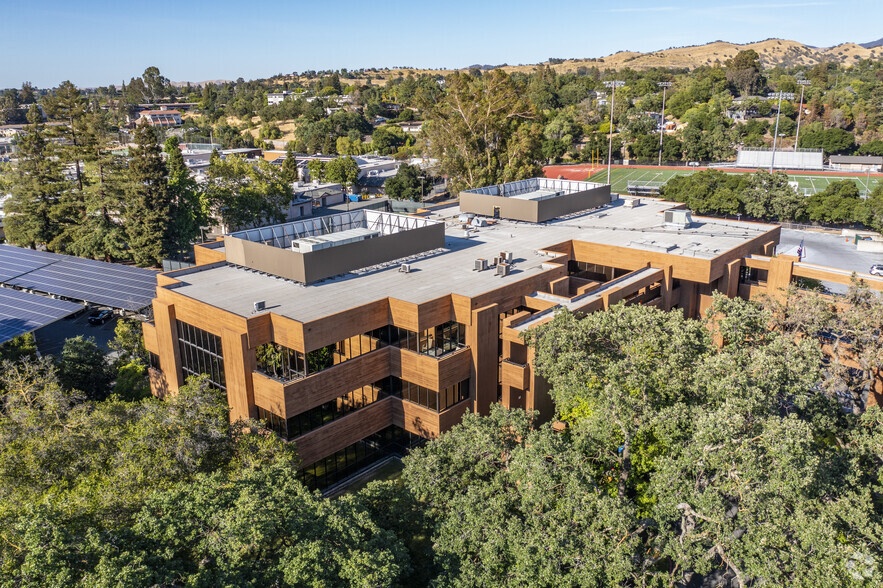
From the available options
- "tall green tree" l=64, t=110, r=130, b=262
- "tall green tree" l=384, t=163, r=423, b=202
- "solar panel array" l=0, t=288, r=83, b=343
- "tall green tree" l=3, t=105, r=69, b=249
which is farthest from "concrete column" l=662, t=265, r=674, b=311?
"tall green tree" l=3, t=105, r=69, b=249

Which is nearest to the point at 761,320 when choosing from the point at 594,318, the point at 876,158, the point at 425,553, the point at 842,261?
the point at 594,318

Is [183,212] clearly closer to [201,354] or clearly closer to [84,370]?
[84,370]

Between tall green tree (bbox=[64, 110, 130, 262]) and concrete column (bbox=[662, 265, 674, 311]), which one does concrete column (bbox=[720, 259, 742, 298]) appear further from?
tall green tree (bbox=[64, 110, 130, 262])

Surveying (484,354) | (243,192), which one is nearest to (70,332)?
(243,192)

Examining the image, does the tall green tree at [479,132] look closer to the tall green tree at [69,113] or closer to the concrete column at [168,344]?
the tall green tree at [69,113]

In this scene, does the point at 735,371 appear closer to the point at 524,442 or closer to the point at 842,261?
the point at 524,442

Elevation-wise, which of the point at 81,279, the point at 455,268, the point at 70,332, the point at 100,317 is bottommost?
the point at 70,332
